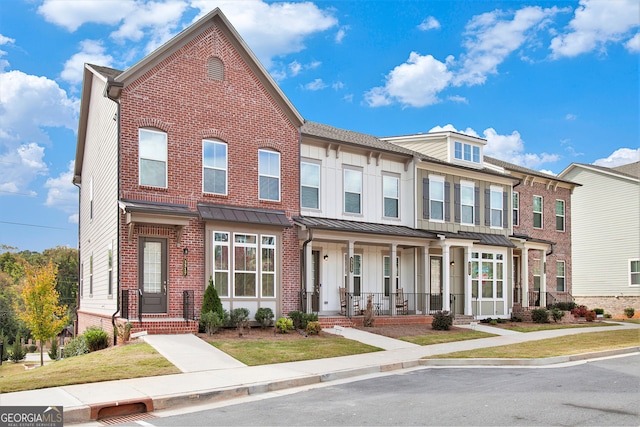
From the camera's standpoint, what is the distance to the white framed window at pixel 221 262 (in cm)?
1942

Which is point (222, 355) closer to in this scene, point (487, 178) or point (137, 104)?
point (137, 104)

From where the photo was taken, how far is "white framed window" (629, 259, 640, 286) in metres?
35.8

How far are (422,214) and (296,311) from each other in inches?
324

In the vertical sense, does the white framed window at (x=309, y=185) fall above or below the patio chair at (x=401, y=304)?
above

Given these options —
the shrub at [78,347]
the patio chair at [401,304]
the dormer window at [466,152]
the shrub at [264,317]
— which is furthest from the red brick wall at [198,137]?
the dormer window at [466,152]

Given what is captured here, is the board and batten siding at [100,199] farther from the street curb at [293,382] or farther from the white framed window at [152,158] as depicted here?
the street curb at [293,382]

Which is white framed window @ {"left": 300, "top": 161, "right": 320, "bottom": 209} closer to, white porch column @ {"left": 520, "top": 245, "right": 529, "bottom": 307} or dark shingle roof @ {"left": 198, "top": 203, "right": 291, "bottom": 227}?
dark shingle roof @ {"left": 198, "top": 203, "right": 291, "bottom": 227}

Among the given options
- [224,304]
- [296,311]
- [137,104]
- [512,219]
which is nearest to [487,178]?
[512,219]

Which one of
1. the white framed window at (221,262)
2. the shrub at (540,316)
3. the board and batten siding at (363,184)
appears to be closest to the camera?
the white framed window at (221,262)

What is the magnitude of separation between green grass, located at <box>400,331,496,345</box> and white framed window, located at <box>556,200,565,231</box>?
14683 millimetres

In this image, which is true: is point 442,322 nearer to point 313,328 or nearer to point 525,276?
point 313,328

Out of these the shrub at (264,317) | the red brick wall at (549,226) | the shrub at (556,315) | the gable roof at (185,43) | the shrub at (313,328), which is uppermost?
the gable roof at (185,43)

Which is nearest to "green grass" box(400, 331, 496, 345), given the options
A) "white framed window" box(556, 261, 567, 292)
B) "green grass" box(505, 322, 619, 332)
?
"green grass" box(505, 322, 619, 332)

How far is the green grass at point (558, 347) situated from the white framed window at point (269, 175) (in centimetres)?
830
